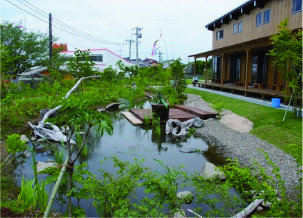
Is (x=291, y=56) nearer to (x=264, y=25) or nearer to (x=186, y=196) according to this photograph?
(x=186, y=196)

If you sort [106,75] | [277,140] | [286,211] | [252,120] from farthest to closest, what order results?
[106,75] → [252,120] → [277,140] → [286,211]

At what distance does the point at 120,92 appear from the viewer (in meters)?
16.8

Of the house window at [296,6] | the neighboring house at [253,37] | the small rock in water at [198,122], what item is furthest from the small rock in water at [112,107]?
the house window at [296,6]

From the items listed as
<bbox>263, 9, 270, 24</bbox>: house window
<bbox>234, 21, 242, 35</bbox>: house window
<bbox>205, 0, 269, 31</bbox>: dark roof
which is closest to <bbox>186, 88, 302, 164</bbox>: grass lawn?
<bbox>263, 9, 270, 24</bbox>: house window

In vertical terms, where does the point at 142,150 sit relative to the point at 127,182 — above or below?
below

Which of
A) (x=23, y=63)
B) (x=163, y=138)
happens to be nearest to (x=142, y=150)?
(x=163, y=138)

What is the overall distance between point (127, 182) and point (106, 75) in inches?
673

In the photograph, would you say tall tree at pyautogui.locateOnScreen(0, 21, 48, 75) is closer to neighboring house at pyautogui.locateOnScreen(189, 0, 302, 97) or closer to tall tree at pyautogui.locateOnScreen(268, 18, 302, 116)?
neighboring house at pyautogui.locateOnScreen(189, 0, 302, 97)

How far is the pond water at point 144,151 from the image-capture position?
5.76m

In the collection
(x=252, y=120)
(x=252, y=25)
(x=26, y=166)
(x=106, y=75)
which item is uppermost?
(x=252, y=25)

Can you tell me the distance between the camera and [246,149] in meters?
6.56

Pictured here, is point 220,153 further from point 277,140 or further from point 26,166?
point 26,166

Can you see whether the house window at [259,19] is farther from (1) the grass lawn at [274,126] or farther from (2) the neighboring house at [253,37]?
(1) the grass lawn at [274,126]

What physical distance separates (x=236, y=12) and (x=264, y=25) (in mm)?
3153
